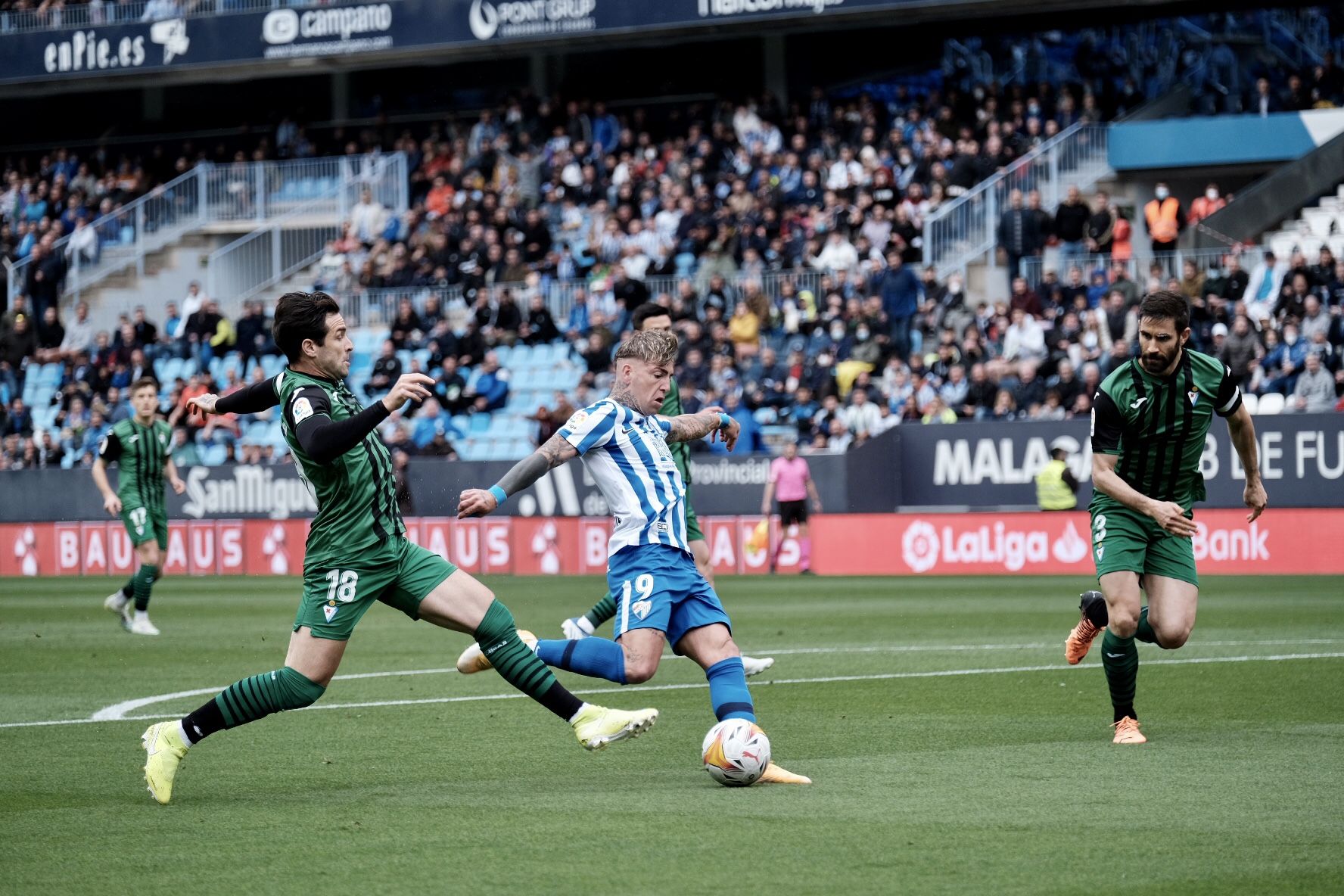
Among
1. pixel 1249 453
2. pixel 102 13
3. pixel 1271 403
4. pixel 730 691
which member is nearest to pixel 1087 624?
pixel 1249 453

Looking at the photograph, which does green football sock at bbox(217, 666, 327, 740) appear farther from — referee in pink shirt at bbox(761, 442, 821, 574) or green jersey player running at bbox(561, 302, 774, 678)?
referee in pink shirt at bbox(761, 442, 821, 574)

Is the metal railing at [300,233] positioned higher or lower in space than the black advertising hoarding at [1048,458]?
higher

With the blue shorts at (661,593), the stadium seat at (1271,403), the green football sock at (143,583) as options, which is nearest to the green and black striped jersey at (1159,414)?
the blue shorts at (661,593)

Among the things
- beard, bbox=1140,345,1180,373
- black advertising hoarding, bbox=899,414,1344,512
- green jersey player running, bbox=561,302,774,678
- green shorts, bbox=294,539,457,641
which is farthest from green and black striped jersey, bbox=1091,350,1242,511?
black advertising hoarding, bbox=899,414,1344,512

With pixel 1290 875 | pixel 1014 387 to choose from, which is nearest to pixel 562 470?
pixel 1014 387

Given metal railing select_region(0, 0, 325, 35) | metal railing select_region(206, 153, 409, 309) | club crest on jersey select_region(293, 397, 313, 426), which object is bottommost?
club crest on jersey select_region(293, 397, 313, 426)

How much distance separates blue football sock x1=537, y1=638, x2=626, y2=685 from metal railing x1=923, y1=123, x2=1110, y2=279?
22498mm

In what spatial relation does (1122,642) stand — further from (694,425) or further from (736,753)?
(736,753)

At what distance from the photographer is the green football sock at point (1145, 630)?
9.30 m

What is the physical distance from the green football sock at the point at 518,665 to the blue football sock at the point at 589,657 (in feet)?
0.98

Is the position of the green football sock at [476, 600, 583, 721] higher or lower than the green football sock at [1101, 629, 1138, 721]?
higher

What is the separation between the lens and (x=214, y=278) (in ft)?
128

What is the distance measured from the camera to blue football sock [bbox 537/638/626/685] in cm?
822

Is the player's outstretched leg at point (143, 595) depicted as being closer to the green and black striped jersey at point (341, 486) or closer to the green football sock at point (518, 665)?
the green and black striped jersey at point (341, 486)
